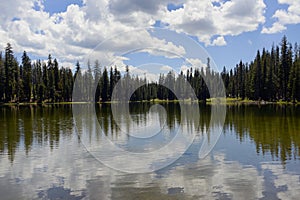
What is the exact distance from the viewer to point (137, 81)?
426 feet

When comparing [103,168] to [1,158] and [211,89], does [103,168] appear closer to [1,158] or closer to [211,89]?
[1,158]

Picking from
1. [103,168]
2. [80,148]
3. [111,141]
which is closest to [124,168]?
[103,168]

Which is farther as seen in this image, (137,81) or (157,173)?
(137,81)

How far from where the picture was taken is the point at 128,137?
31000 mm

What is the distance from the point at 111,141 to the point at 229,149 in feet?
33.8

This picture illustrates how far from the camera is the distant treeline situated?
10794 cm

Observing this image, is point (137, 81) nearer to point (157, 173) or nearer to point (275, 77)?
point (275, 77)

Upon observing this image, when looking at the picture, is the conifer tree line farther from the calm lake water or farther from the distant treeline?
the calm lake water

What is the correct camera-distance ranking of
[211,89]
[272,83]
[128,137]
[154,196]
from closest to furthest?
[154,196] → [128,137] → [272,83] → [211,89]

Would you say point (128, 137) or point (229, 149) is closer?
point (229, 149)

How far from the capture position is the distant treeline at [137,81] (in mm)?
107938

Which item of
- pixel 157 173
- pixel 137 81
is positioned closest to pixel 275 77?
pixel 137 81

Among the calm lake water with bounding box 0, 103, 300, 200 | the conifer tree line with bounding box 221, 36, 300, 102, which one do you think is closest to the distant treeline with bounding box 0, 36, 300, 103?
the conifer tree line with bounding box 221, 36, 300, 102

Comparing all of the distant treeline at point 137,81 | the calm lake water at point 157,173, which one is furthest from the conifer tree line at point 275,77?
the calm lake water at point 157,173
